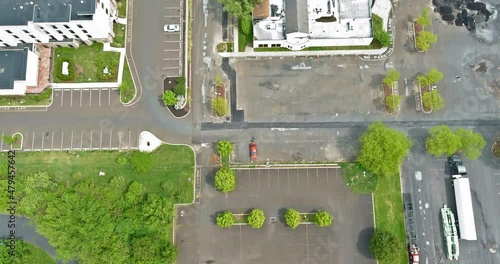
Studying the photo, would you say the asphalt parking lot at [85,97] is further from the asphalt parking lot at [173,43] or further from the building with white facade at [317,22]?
the building with white facade at [317,22]

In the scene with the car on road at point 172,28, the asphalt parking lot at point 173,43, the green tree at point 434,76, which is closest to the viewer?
the green tree at point 434,76

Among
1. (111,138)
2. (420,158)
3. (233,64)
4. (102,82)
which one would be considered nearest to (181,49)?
(233,64)

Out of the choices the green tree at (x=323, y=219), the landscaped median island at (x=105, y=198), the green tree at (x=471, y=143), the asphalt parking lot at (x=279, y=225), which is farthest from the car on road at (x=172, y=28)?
the green tree at (x=471, y=143)

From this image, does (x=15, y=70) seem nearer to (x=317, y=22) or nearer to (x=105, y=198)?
(x=105, y=198)

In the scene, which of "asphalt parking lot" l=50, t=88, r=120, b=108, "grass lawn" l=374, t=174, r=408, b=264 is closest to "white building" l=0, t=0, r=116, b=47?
"asphalt parking lot" l=50, t=88, r=120, b=108

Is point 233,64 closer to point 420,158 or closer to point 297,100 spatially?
point 297,100

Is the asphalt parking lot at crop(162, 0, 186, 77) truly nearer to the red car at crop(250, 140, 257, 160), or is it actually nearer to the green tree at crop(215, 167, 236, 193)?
the red car at crop(250, 140, 257, 160)

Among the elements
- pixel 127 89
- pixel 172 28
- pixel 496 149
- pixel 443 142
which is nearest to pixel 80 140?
pixel 127 89
